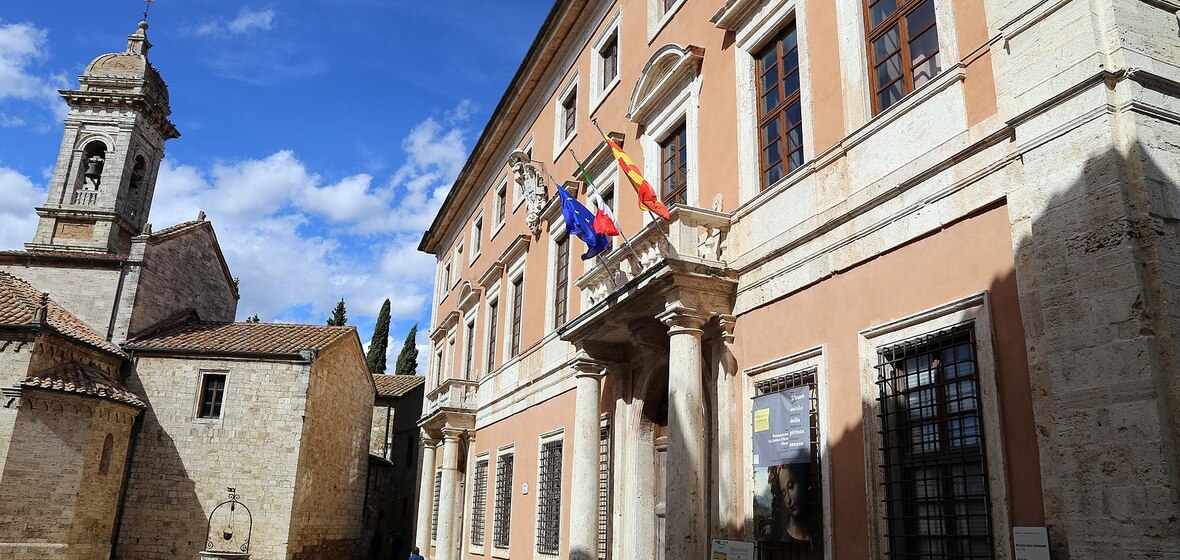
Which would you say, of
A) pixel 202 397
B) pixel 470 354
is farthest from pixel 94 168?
pixel 470 354

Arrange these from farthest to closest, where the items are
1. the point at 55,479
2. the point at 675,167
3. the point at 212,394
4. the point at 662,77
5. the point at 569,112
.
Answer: the point at 212,394 < the point at 55,479 < the point at 569,112 < the point at 662,77 < the point at 675,167

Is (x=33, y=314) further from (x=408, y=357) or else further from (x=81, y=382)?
(x=408, y=357)

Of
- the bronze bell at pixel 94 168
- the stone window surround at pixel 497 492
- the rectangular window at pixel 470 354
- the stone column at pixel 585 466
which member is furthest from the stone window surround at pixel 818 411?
the bronze bell at pixel 94 168

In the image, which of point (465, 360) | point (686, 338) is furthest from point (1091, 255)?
point (465, 360)

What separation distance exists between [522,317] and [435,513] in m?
9.47

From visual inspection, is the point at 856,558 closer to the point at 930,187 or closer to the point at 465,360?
the point at 930,187

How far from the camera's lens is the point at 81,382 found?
19.3m

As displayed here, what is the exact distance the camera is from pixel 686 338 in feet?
28.8

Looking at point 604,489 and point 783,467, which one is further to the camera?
point 604,489

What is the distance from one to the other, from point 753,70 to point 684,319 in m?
2.96

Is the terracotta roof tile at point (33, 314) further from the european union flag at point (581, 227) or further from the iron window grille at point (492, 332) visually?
the european union flag at point (581, 227)

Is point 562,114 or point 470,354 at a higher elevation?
point 562,114

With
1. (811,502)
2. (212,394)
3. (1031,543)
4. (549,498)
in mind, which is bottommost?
(1031,543)

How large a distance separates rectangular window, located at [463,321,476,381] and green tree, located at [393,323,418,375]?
29.5 metres
